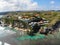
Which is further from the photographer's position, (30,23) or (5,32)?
(30,23)

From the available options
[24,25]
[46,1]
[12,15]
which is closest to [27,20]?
[24,25]

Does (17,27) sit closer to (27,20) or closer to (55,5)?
(27,20)

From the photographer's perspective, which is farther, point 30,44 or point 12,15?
point 12,15

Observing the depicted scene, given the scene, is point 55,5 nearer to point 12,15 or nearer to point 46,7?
point 46,7

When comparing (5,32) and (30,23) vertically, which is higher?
(30,23)

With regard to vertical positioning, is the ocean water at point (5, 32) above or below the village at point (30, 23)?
below

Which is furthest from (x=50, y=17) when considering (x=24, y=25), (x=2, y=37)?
(x=2, y=37)

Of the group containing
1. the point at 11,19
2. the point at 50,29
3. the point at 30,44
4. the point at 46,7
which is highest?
the point at 46,7

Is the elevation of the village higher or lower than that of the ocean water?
higher

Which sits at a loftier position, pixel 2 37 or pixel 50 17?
pixel 50 17
